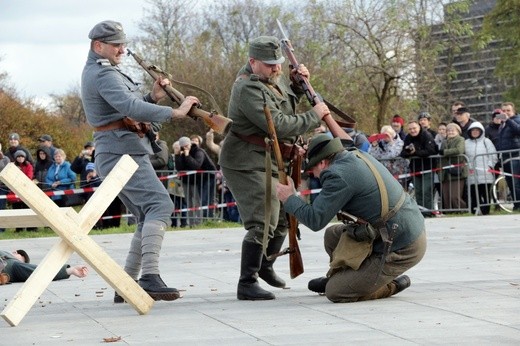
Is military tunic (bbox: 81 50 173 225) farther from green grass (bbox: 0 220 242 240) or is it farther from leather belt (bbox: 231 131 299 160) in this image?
green grass (bbox: 0 220 242 240)

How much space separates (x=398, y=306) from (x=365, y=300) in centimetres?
58

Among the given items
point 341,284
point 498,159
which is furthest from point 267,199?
point 498,159

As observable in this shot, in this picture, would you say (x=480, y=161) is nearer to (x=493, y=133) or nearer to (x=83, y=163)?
(x=493, y=133)

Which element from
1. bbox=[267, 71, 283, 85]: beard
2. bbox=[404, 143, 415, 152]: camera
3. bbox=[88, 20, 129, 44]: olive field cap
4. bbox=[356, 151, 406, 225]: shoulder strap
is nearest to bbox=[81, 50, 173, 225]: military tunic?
bbox=[88, 20, 129, 44]: olive field cap

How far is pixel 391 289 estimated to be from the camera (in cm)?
905

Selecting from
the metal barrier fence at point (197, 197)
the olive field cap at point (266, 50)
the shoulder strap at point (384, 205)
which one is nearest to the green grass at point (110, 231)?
the metal barrier fence at point (197, 197)

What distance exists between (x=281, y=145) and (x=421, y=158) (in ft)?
36.8

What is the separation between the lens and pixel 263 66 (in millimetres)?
9234

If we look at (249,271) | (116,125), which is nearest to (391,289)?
(249,271)

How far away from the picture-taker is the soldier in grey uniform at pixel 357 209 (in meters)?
8.65

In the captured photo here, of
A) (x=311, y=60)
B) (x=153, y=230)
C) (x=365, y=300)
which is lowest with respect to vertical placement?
(x=365, y=300)

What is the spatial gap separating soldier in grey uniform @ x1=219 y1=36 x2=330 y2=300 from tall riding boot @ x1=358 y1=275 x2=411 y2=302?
784 millimetres

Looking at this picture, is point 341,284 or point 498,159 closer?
point 341,284

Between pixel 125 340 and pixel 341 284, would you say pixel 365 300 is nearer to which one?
pixel 341 284
